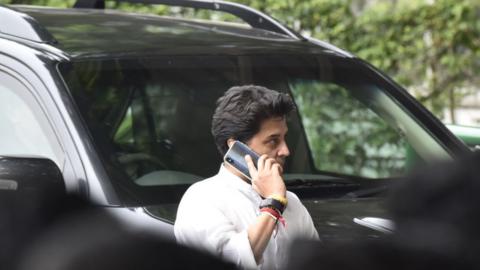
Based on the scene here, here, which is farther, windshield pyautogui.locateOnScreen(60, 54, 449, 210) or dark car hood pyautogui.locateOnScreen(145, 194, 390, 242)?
windshield pyautogui.locateOnScreen(60, 54, 449, 210)

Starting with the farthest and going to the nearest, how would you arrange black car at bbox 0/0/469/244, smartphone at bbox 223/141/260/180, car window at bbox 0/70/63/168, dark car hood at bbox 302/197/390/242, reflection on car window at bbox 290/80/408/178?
reflection on car window at bbox 290/80/408/178, car window at bbox 0/70/63/168, black car at bbox 0/0/469/244, dark car hood at bbox 302/197/390/242, smartphone at bbox 223/141/260/180

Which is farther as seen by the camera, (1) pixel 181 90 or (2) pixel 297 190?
(1) pixel 181 90

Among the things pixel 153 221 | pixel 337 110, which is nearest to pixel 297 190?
pixel 153 221

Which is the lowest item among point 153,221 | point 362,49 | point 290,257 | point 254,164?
point 362,49

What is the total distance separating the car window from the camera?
12.6 ft

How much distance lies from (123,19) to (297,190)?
136 cm

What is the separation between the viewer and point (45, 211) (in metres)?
0.97

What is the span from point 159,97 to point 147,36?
0.39m

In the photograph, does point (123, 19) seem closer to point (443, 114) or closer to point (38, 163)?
point (38, 163)

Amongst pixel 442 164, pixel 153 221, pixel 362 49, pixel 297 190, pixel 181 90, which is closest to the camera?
pixel 442 164

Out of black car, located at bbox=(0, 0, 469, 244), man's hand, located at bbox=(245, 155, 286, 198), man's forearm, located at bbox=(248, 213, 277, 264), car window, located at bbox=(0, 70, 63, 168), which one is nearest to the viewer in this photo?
man's forearm, located at bbox=(248, 213, 277, 264)

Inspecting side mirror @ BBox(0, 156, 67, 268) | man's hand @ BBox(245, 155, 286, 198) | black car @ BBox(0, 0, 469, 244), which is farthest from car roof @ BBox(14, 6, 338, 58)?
side mirror @ BBox(0, 156, 67, 268)

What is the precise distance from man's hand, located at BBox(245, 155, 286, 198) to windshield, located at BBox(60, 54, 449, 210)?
65 cm

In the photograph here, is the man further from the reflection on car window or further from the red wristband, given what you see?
the reflection on car window
